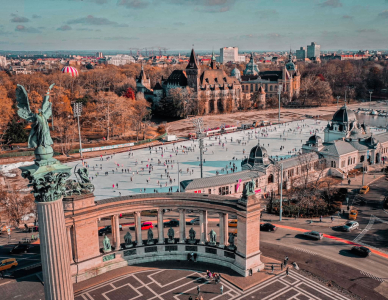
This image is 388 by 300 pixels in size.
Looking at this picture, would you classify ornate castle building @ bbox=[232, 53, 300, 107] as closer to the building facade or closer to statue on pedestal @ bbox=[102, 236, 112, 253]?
the building facade

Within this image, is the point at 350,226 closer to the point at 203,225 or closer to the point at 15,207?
the point at 203,225

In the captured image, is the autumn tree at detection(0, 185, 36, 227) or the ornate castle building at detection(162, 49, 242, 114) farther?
the ornate castle building at detection(162, 49, 242, 114)

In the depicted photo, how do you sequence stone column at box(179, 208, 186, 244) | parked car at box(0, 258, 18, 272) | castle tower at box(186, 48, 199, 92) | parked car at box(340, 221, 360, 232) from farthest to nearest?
castle tower at box(186, 48, 199, 92) → parked car at box(340, 221, 360, 232) → parked car at box(0, 258, 18, 272) → stone column at box(179, 208, 186, 244)

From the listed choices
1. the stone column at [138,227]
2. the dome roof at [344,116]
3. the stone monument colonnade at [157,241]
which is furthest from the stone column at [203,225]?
the dome roof at [344,116]

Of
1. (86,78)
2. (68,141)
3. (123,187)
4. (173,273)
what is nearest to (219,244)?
(173,273)

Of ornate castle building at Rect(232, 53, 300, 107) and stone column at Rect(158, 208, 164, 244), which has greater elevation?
ornate castle building at Rect(232, 53, 300, 107)

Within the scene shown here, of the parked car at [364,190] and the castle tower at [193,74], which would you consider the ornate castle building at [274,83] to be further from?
the parked car at [364,190]

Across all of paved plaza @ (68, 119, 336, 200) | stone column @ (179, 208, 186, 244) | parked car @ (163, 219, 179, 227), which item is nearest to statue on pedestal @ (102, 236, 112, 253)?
stone column @ (179, 208, 186, 244)
